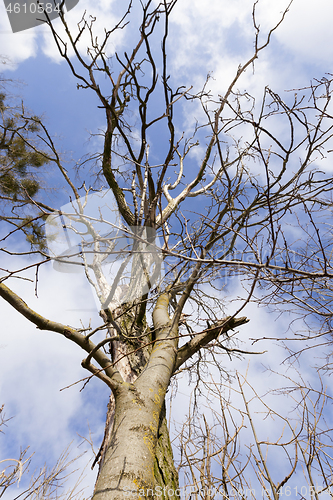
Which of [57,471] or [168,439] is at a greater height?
[168,439]

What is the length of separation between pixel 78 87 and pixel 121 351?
258cm

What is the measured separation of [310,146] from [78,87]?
7.16 feet

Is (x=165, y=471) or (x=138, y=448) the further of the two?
(x=165, y=471)

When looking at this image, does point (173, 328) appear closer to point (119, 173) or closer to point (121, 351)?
point (121, 351)

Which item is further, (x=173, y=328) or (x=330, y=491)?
(x=173, y=328)

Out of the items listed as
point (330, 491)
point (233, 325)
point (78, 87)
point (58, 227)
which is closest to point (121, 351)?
point (233, 325)

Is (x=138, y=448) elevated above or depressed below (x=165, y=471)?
above

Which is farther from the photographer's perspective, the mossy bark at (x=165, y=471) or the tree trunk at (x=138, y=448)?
the mossy bark at (x=165, y=471)

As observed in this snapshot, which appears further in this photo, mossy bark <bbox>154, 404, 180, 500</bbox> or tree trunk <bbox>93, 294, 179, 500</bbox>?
mossy bark <bbox>154, 404, 180, 500</bbox>

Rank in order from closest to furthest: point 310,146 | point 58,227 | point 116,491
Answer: point 116,491, point 310,146, point 58,227

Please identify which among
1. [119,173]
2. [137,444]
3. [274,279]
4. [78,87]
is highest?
[119,173]

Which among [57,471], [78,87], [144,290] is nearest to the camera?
[78,87]

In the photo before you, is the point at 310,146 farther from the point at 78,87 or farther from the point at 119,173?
the point at 119,173

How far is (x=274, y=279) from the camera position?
1.25 metres
